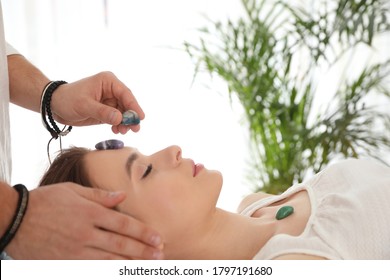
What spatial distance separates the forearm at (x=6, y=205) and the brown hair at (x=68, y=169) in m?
0.39

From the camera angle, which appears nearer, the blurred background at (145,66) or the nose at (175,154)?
the nose at (175,154)

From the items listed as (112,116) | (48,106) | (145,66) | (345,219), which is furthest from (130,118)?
(145,66)

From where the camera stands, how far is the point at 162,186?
1365 millimetres

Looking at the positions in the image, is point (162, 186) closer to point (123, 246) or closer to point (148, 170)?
point (148, 170)

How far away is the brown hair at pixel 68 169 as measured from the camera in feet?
4.91

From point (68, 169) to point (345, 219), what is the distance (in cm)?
75

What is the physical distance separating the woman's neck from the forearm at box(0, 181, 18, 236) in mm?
425

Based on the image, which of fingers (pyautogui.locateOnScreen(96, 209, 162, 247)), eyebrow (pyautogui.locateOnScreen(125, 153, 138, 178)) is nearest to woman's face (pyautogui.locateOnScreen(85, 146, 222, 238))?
eyebrow (pyautogui.locateOnScreen(125, 153, 138, 178))

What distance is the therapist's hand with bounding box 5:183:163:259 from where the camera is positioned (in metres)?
1.09

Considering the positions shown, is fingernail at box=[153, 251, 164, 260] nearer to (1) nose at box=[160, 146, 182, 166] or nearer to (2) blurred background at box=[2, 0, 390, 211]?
(1) nose at box=[160, 146, 182, 166]

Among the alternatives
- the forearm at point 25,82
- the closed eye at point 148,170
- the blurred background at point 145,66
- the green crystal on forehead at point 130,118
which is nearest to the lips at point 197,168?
the closed eye at point 148,170

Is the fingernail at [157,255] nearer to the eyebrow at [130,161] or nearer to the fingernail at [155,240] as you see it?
the fingernail at [155,240]

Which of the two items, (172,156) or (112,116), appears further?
(112,116)
